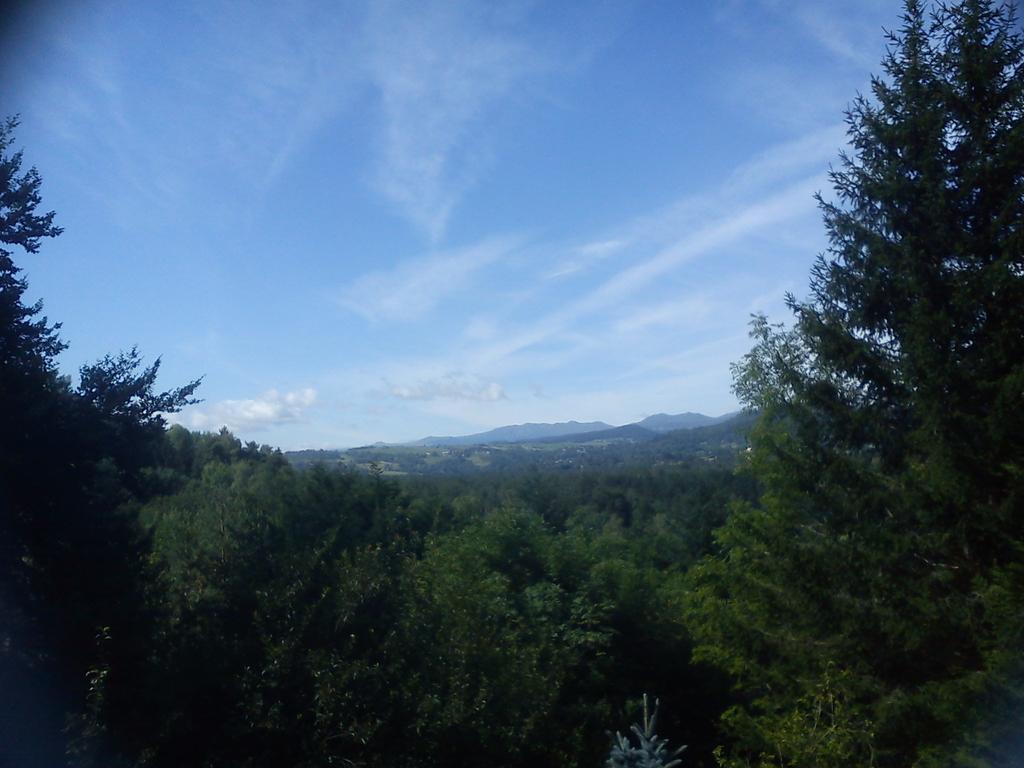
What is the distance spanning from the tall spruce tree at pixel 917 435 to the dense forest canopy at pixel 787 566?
33mm

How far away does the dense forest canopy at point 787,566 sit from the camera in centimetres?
869

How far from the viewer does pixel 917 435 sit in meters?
9.16

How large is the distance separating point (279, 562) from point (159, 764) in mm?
2784

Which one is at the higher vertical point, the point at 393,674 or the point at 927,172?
the point at 927,172

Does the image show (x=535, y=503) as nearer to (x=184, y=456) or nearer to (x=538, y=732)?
(x=184, y=456)

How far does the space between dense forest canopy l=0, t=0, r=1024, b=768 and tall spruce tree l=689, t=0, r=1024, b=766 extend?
0.03 meters

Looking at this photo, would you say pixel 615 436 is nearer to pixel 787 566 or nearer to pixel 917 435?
pixel 787 566

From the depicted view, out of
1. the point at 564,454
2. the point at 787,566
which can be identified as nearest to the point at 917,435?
the point at 787,566

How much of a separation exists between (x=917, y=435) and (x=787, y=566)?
2604mm

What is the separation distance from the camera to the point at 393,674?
10.4 meters

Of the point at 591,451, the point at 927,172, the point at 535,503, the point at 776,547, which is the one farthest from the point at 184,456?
the point at 591,451

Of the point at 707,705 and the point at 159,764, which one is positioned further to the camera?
Result: the point at 707,705

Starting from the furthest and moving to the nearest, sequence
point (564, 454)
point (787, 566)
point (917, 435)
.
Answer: point (564, 454), point (787, 566), point (917, 435)

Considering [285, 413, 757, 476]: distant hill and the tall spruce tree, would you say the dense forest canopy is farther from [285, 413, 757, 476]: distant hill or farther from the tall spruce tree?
[285, 413, 757, 476]: distant hill
